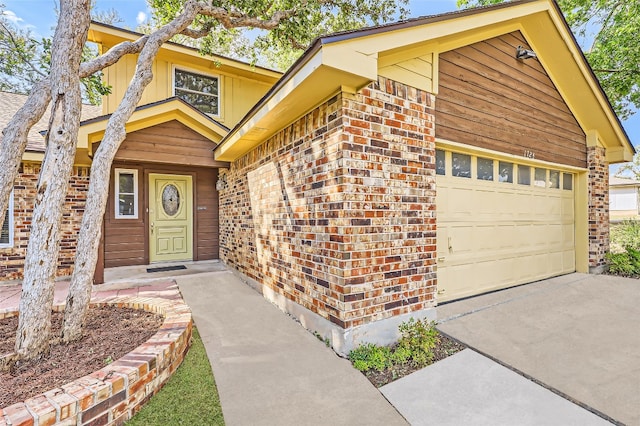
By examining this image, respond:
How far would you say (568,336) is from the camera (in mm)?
3438

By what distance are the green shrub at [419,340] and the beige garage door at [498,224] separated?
93cm

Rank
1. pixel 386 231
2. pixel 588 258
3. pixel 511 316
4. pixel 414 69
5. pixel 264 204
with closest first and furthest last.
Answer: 1. pixel 386 231
2. pixel 414 69
3. pixel 511 316
4. pixel 264 204
5. pixel 588 258

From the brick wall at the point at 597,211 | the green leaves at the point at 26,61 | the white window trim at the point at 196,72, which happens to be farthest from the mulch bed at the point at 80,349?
the brick wall at the point at 597,211

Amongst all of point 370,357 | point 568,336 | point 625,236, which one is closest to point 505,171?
point 568,336

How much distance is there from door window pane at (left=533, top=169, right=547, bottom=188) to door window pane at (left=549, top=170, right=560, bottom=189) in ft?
0.69

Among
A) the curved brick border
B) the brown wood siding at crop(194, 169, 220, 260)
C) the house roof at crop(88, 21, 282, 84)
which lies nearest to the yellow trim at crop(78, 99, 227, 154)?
the brown wood siding at crop(194, 169, 220, 260)

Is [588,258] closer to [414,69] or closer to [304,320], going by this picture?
[414,69]

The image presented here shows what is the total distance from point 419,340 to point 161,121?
19.2 ft

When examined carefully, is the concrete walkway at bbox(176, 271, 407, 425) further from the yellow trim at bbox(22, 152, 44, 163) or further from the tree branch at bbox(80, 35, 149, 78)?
the yellow trim at bbox(22, 152, 44, 163)

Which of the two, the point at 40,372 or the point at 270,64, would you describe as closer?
the point at 40,372

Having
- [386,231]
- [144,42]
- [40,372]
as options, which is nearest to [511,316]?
[386,231]

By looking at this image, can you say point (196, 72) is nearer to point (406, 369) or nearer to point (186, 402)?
point (186, 402)

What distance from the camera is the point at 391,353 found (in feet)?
10.5

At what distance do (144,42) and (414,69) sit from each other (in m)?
3.74
